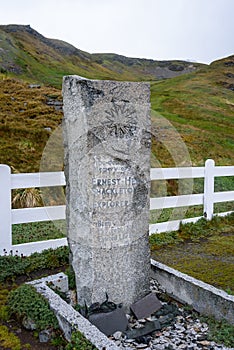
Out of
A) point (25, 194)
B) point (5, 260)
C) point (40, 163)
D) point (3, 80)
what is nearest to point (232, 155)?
point (40, 163)

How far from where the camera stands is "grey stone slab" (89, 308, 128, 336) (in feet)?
13.7

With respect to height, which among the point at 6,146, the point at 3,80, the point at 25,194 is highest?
the point at 3,80

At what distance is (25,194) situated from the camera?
9.92 m

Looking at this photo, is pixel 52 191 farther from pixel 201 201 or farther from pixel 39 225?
pixel 201 201

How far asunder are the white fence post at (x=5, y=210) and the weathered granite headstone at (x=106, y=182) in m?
1.92

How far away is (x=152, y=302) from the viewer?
4.73m

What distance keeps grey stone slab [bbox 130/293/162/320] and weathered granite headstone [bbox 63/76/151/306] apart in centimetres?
14

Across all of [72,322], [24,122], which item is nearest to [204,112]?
[24,122]

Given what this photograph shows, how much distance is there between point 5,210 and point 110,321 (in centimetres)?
293

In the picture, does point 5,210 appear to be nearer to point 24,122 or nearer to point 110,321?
point 110,321

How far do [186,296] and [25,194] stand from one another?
240 inches

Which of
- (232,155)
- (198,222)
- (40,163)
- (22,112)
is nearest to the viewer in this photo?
(198,222)

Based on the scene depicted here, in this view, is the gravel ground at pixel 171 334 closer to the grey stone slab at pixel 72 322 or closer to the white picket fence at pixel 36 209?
the grey stone slab at pixel 72 322

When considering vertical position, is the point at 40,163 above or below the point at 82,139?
below
